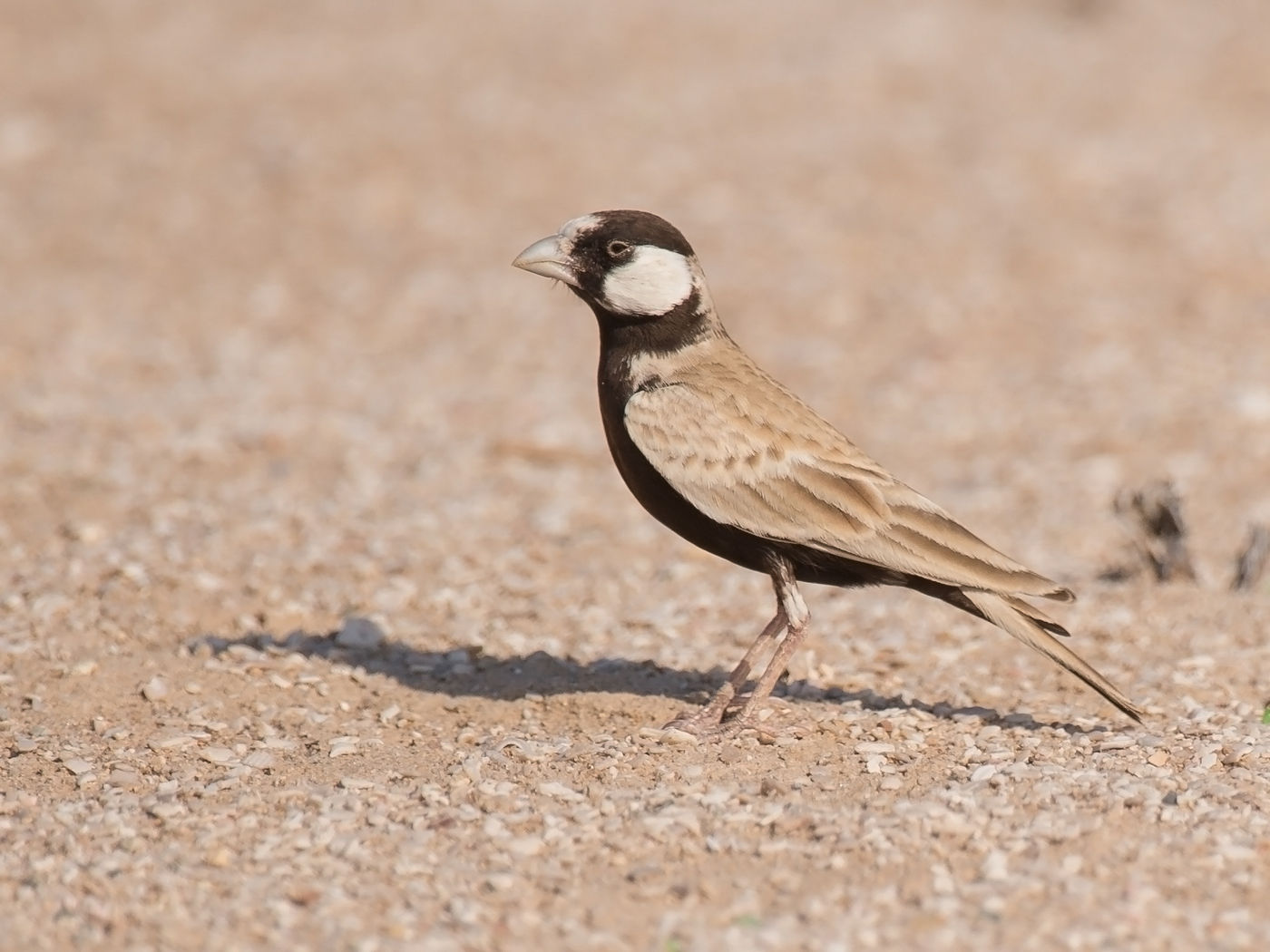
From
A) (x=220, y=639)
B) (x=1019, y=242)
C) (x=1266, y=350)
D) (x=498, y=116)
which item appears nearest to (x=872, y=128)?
(x=1019, y=242)

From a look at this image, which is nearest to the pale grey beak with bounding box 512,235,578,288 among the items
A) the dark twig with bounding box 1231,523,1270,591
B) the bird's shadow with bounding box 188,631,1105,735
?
the bird's shadow with bounding box 188,631,1105,735

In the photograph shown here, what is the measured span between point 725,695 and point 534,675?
1.11 m

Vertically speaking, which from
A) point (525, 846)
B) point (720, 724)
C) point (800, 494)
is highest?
point (800, 494)

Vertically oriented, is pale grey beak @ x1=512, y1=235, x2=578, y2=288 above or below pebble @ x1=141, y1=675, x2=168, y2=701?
above

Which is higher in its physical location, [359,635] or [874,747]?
[874,747]

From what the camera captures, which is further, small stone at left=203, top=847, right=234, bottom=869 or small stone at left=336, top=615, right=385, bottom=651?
small stone at left=336, top=615, right=385, bottom=651

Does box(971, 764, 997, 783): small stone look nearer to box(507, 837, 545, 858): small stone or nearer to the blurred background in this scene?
box(507, 837, 545, 858): small stone

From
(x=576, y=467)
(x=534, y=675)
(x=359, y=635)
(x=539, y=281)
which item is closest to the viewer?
(x=534, y=675)

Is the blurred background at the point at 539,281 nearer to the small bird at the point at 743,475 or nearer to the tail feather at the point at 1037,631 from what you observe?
the small bird at the point at 743,475

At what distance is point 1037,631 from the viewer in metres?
6.34

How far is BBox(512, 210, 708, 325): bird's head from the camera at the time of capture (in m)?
6.70

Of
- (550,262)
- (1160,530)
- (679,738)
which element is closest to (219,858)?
(679,738)

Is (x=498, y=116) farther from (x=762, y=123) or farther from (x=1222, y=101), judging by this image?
(x=1222, y=101)

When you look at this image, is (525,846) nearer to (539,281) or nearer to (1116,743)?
(1116,743)
